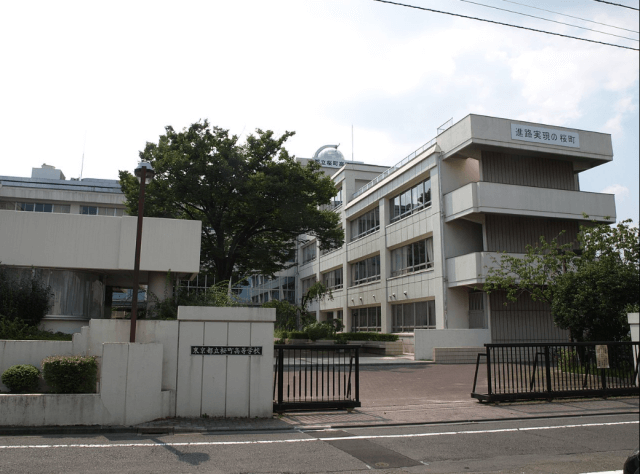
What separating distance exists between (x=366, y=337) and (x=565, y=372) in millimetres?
19634

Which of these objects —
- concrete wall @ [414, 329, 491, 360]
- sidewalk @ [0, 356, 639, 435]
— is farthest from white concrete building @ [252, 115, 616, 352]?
sidewalk @ [0, 356, 639, 435]

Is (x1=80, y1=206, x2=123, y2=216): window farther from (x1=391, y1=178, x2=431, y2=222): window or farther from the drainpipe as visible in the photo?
the drainpipe

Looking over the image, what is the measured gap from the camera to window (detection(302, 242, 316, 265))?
53.2m

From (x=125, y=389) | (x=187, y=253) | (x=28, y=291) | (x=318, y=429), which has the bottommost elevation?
(x=318, y=429)

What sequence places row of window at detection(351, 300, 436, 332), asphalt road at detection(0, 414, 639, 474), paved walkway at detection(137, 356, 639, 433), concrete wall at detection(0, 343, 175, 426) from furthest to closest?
1. row of window at detection(351, 300, 436, 332)
2. paved walkway at detection(137, 356, 639, 433)
3. concrete wall at detection(0, 343, 175, 426)
4. asphalt road at detection(0, 414, 639, 474)

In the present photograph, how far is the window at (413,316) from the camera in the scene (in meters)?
31.8

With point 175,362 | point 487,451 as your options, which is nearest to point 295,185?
point 175,362

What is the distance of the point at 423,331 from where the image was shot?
27.2 m

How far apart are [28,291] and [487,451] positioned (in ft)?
41.2

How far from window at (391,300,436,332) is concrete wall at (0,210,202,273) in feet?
61.1

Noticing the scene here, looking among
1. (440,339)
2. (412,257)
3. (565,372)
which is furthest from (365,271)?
(565,372)

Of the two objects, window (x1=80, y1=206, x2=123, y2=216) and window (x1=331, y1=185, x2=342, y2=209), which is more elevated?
window (x1=80, y1=206, x2=123, y2=216)

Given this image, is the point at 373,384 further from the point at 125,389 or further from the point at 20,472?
the point at 20,472

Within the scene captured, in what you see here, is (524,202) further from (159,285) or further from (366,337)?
(159,285)
